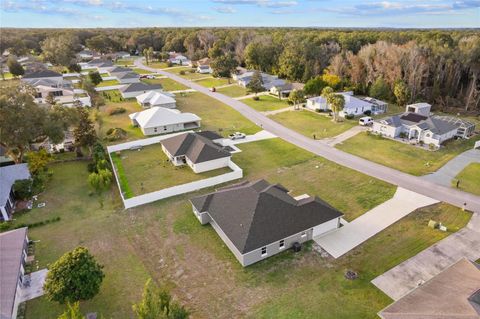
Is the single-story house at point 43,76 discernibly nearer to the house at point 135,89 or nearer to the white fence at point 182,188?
the house at point 135,89

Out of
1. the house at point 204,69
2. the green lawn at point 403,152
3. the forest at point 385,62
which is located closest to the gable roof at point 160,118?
the green lawn at point 403,152

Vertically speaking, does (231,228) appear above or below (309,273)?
above

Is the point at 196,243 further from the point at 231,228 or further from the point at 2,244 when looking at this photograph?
the point at 2,244

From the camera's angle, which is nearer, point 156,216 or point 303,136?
point 156,216

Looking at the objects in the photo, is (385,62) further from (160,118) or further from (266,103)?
(160,118)

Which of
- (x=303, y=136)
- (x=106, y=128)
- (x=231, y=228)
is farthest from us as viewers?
(x=106, y=128)

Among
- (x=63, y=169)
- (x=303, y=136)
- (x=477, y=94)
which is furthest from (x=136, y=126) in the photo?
(x=477, y=94)
